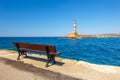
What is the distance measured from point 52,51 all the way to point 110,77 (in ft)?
9.42

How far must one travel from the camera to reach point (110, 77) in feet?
15.7

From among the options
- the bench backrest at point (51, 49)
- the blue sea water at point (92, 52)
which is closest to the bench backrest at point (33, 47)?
the bench backrest at point (51, 49)

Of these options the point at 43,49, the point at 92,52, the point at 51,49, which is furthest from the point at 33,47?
the point at 92,52

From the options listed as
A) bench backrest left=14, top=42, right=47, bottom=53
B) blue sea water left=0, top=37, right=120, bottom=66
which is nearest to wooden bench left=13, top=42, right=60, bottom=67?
bench backrest left=14, top=42, right=47, bottom=53

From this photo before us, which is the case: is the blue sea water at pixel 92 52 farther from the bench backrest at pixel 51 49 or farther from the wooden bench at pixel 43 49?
the bench backrest at pixel 51 49

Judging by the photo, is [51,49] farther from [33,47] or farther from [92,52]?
[92,52]

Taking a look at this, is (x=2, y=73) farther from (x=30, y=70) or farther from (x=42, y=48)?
(x=42, y=48)

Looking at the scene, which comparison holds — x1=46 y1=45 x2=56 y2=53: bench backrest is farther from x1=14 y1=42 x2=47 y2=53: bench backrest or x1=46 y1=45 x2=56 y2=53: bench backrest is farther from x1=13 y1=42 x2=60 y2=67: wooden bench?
x1=14 y1=42 x2=47 y2=53: bench backrest


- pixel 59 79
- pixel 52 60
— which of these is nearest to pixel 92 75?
pixel 59 79

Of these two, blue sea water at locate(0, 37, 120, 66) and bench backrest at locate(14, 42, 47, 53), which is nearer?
bench backrest at locate(14, 42, 47, 53)

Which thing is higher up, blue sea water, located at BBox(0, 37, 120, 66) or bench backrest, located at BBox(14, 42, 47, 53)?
bench backrest, located at BBox(14, 42, 47, 53)

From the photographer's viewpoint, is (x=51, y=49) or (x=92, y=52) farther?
(x=92, y=52)

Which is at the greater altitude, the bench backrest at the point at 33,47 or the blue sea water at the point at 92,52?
the bench backrest at the point at 33,47

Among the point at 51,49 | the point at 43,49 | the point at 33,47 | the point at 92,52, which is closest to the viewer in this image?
the point at 51,49
